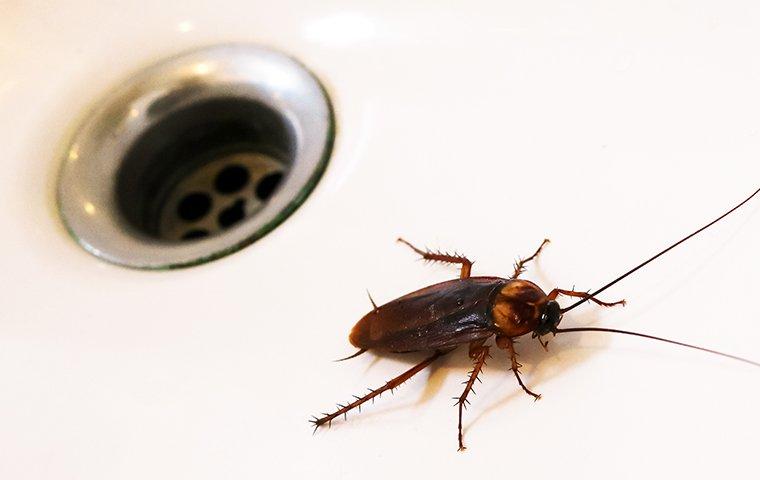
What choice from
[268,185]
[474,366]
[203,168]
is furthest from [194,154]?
[474,366]

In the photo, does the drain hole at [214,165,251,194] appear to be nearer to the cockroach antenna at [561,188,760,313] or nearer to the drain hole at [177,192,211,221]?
the drain hole at [177,192,211,221]

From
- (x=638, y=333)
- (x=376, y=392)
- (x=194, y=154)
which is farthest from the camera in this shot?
(x=194, y=154)

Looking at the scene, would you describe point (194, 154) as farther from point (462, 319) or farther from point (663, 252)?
point (663, 252)

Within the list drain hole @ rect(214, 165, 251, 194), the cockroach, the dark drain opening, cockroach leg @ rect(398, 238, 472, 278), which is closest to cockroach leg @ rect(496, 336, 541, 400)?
the cockroach

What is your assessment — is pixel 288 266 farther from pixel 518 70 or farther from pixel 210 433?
pixel 518 70

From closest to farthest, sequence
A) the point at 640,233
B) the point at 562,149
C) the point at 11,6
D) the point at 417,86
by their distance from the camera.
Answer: the point at 640,233 → the point at 562,149 → the point at 417,86 → the point at 11,6

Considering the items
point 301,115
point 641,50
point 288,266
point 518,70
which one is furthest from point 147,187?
point 641,50
